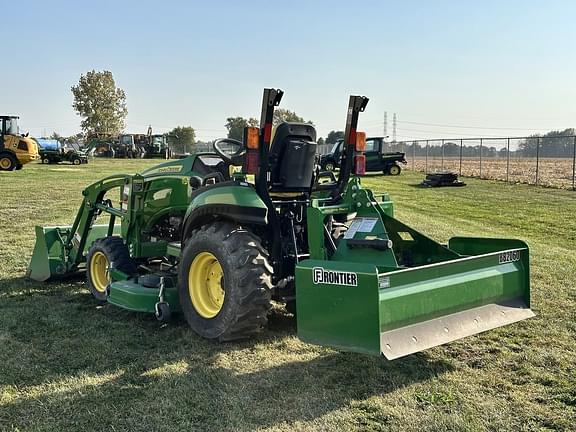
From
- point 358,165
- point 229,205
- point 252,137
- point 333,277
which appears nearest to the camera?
point 333,277

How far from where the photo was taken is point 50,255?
7023mm

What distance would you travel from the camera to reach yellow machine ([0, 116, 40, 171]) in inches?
1080

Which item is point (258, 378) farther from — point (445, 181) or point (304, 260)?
point (445, 181)

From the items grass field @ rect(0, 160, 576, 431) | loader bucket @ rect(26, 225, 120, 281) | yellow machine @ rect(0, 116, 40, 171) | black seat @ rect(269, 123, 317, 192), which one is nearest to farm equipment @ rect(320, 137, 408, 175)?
yellow machine @ rect(0, 116, 40, 171)

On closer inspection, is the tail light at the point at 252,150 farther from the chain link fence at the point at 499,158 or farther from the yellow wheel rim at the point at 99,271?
the chain link fence at the point at 499,158

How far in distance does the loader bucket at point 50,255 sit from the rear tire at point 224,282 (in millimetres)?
2423

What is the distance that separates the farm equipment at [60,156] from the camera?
35.5 metres

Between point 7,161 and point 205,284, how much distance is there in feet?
83.9

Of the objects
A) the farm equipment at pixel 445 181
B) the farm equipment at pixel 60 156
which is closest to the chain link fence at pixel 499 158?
the farm equipment at pixel 445 181

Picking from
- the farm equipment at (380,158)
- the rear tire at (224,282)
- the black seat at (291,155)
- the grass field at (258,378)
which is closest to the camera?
the grass field at (258,378)

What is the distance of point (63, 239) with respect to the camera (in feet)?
24.0

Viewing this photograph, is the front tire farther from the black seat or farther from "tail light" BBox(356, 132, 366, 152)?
the black seat

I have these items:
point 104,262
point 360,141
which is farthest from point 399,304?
point 104,262

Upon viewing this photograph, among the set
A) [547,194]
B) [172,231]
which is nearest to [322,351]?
[172,231]
